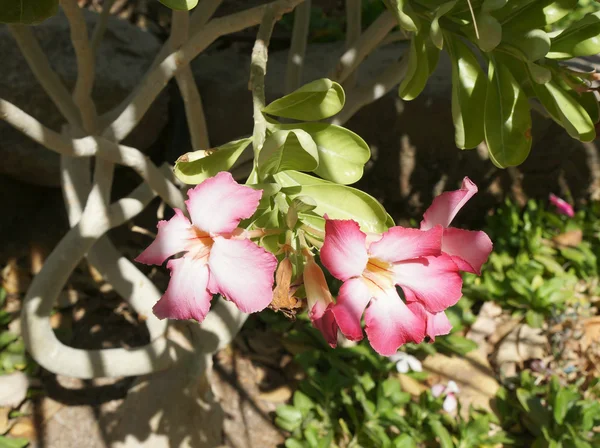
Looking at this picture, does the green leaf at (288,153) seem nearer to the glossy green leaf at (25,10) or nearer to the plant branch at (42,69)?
the glossy green leaf at (25,10)

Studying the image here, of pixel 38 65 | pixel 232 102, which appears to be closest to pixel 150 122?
pixel 232 102

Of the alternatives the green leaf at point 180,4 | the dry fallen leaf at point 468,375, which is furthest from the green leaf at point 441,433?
the green leaf at point 180,4

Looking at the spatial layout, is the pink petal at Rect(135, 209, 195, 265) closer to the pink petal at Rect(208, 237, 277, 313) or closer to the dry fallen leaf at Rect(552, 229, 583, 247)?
the pink petal at Rect(208, 237, 277, 313)

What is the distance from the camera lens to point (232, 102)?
2.62 metres

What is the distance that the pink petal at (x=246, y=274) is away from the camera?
0.51m

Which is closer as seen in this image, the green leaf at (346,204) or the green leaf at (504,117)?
the green leaf at (346,204)

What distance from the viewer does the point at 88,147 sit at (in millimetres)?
1154

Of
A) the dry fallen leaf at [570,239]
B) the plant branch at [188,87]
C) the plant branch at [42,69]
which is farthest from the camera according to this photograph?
the dry fallen leaf at [570,239]

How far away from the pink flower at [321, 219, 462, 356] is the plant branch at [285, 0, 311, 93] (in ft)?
3.67

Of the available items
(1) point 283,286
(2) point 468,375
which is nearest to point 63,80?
(2) point 468,375

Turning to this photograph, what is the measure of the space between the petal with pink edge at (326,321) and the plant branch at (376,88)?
34.7 inches

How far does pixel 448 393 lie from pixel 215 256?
1.92m

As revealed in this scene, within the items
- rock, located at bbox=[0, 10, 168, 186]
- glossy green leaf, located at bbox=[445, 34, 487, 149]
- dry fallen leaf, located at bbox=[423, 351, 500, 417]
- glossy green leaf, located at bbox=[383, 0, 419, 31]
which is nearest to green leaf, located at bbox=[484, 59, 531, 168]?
glossy green leaf, located at bbox=[445, 34, 487, 149]

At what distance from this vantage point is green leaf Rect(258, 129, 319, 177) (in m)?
0.56
